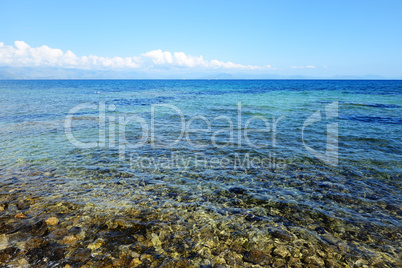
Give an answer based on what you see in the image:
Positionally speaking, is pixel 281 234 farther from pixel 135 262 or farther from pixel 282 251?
pixel 135 262

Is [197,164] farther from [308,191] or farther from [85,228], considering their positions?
[85,228]

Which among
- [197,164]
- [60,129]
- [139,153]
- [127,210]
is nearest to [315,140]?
[197,164]

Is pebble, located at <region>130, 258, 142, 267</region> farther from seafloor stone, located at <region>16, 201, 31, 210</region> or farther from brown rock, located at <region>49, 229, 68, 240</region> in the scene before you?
seafloor stone, located at <region>16, 201, 31, 210</region>

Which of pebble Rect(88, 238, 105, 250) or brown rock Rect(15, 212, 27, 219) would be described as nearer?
pebble Rect(88, 238, 105, 250)

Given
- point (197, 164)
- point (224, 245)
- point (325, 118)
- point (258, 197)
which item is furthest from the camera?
point (325, 118)

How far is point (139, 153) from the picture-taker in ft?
43.4

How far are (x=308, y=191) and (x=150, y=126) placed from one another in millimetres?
15740

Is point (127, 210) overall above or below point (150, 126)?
below

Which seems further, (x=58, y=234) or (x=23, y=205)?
(x=23, y=205)

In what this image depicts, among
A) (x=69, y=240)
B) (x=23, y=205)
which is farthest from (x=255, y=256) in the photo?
(x=23, y=205)

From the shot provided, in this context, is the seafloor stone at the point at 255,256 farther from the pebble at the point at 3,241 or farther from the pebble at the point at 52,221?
the pebble at the point at 3,241

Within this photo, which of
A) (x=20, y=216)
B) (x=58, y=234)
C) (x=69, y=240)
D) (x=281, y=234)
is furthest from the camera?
(x=20, y=216)

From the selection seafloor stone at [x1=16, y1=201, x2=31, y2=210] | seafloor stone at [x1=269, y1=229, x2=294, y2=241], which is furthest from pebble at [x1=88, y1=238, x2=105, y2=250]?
seafloor stone at [x1=269, y1=229, x2=294, y2=241]

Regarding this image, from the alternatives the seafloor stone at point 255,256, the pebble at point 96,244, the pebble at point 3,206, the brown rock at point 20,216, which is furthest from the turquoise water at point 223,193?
the pebble at point 3,206
